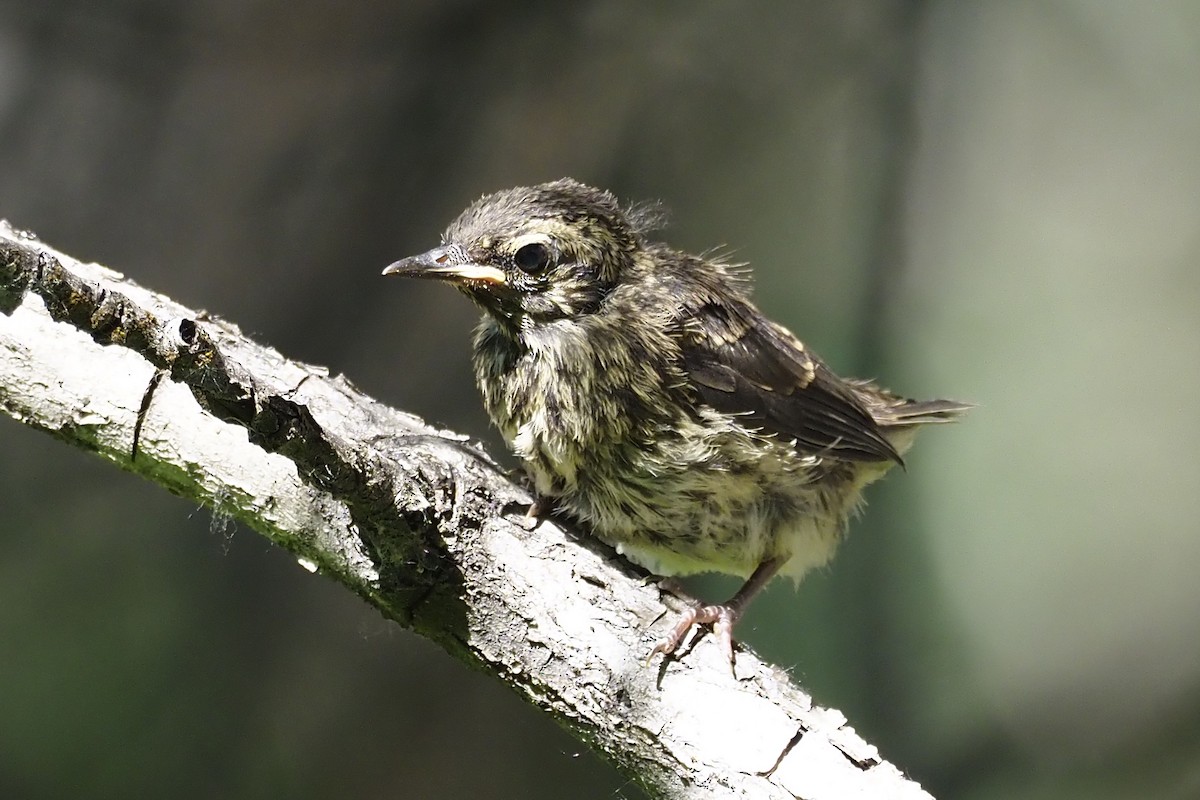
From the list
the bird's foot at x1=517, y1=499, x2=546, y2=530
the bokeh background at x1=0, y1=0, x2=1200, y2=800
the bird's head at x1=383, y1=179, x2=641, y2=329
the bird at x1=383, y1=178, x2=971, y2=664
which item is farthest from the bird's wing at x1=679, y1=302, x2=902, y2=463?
the bokeh background at x1=0, y1=0, x2=1200, y2=800

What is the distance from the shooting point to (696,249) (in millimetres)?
4035

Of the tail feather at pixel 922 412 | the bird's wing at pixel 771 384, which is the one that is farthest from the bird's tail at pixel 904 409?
the bird's wing at pixel 771 384

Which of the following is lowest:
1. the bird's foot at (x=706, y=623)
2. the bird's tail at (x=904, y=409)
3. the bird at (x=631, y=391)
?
the bird's foot at (x=706, y=623)

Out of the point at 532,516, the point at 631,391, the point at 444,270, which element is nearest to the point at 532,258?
the point at 444,270

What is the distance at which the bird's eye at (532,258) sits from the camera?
2123 mm

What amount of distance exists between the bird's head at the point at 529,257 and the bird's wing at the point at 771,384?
23 centimetres

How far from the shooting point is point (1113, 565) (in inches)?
173

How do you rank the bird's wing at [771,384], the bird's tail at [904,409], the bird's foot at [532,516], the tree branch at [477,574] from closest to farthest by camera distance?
the tree branch at [477,574], the bird's foot at [532,516], the bird's wing at [771,384], the bird's tail at [904,409]

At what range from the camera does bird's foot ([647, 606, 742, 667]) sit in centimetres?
183

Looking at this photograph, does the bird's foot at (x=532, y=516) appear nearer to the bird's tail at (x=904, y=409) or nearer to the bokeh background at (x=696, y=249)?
the bird's tail at (x=904, y=409)

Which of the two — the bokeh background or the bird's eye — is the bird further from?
the bokeh background

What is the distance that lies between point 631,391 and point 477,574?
1.62 feet

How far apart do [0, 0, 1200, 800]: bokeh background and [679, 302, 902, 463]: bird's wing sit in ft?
4.41

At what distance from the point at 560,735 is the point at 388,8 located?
2541 mm
